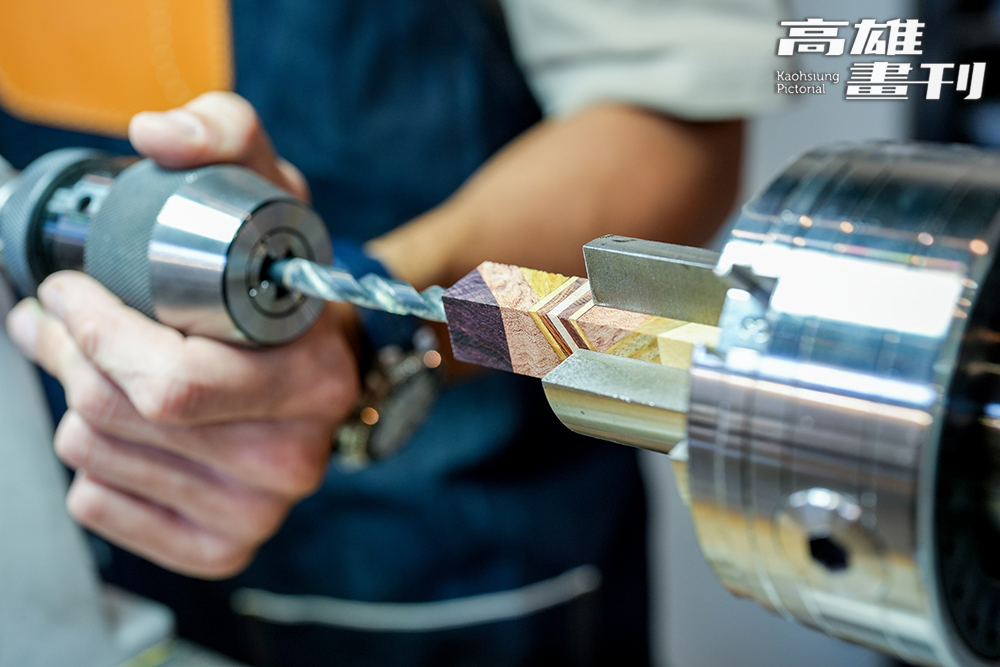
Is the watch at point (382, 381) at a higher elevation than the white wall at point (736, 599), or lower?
higher

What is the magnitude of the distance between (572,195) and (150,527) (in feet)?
0.91

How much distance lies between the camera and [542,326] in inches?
7.6

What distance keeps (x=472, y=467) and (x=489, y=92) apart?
9.2 inches

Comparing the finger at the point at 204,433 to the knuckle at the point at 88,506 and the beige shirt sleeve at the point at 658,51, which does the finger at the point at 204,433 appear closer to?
the knuckle at the point at 88,506

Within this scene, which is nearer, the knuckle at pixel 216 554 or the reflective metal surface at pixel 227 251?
the reflective metal surface at pixel 227 251

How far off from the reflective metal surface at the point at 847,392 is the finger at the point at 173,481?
253 millimetres

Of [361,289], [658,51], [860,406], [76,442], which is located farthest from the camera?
[658,51]

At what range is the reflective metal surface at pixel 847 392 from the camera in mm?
141

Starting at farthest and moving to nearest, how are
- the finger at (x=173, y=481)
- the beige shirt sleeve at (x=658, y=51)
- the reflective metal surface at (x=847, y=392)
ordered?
the beige shirt sleeve at (x=658, y=51) → the finger at (x=173, y=481) → the reflective metal surface at (x=847, y=392)

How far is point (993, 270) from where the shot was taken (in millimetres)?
149

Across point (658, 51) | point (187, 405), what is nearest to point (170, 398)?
point (187, 405)

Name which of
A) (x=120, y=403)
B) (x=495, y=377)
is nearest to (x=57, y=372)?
(x=120, y=403)

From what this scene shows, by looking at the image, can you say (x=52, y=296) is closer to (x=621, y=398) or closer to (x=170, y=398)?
(x=170, y=398)

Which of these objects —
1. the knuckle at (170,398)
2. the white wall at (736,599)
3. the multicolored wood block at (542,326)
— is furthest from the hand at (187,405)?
the white wall at (736,599)
